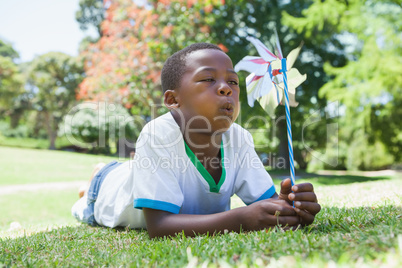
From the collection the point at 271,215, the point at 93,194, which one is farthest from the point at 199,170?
the point at 93,194

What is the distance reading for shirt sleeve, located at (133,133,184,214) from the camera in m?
1.95

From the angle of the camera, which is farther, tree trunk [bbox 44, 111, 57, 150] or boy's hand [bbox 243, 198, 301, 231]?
tree trunk [bbox 44, 111, 57, 150]

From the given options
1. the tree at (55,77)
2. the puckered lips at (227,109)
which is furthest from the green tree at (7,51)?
the puckered lips at (227,109)

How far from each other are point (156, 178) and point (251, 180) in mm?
772

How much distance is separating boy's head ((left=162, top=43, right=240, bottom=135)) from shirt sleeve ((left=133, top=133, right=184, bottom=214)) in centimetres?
27

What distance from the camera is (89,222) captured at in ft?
10.1

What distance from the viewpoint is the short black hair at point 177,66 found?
2321mm

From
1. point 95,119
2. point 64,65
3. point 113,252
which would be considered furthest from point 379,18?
point 64,65

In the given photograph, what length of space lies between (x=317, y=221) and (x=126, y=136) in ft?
62.4

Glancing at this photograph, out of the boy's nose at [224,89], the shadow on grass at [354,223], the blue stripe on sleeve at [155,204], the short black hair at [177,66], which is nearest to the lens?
the shadow on grass at [354,223]

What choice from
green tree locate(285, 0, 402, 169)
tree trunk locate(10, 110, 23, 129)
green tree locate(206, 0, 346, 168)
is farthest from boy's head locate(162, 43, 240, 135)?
tree trunk locate(10, 110, 23, 129)

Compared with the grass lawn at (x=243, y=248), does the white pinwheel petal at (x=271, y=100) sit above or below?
above

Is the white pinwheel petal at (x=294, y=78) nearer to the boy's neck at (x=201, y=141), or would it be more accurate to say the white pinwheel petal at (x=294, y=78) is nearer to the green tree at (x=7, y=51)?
the boy's neck at (x=201, y=141)

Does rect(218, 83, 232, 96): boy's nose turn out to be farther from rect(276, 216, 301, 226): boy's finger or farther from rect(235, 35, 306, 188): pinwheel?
rect(276, 216, 301, 226): boy's finger
